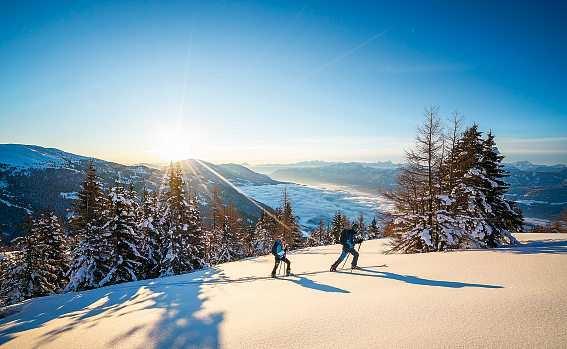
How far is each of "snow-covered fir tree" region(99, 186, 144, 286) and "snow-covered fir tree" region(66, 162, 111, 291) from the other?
0.51 metres

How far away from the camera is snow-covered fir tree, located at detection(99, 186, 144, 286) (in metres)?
25.8

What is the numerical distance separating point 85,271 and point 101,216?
16.2 feet

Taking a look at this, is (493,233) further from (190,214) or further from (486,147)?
(190,214)

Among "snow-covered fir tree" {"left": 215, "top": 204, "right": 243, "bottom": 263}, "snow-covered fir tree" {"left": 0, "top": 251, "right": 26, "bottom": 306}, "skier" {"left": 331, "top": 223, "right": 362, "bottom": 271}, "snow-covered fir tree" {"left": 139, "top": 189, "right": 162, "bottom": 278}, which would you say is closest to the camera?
"skier" {"left": 331, "top": 223, "right": 362, "bottom": 271}

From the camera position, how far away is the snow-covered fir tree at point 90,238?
82.8 feet

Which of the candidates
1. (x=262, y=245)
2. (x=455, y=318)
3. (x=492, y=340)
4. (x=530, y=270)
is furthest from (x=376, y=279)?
(x=262, y=245)

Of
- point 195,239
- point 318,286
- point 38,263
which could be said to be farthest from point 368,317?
point 38,263

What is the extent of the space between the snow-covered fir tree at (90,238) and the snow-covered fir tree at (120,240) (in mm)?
508

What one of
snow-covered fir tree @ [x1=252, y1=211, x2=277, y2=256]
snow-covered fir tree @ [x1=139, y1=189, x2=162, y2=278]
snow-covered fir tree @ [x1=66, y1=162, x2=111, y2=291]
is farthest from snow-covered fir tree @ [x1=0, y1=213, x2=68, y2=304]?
snow-covered fir tree @ [x1=252, y1=211, x2=277, y2=256]

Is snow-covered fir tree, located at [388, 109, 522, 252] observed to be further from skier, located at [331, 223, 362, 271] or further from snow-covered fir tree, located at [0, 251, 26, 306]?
snow-covered fir tree, located at [0, 251, 26, 306]

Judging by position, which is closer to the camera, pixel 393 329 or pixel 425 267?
pixel 393 329

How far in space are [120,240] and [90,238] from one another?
265 cm

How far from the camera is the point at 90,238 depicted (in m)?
26.4

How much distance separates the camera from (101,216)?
27.7 metres
